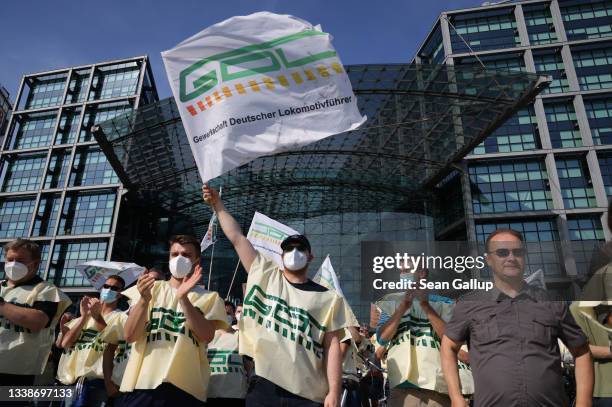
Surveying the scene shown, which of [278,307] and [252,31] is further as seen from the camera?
[252,31]

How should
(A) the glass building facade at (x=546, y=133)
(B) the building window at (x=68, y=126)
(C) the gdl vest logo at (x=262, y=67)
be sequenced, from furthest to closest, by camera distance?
(B) the building window at (x=68, y=126) < (A) the glass building facade at (x=546, y=133) < (C) the gdl vest logo at (x=262, y=67)

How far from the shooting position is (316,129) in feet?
12.8

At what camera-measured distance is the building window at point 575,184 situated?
25.2 m

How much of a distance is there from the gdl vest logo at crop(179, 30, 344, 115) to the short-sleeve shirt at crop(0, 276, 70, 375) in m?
1.99

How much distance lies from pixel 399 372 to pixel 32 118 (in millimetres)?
41416

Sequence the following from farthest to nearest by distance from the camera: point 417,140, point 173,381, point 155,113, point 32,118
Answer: point 32,118 < point 417,140 < point 155,113 < point 173,381

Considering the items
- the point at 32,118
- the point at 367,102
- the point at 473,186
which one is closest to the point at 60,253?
the point at 32,118

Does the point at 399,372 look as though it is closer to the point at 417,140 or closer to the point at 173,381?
the point at 173,381

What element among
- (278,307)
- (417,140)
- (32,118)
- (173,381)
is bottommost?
(173,381)

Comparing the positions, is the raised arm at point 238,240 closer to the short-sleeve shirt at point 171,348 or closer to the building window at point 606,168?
the short-sleeve shirt at point 171,348

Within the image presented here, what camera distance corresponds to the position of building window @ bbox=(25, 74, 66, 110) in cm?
3700

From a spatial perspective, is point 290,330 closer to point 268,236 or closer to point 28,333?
point 28,333

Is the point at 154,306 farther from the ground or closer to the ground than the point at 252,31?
closer to the ground

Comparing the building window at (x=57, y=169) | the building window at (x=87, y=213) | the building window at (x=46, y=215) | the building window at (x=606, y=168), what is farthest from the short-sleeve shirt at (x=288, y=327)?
the building window at (x=57, y=169)
